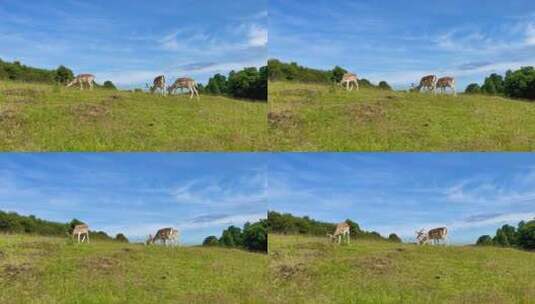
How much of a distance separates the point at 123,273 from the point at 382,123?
5.79 metres

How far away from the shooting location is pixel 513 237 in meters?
14.9

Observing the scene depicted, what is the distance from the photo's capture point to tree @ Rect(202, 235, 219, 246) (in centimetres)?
1435

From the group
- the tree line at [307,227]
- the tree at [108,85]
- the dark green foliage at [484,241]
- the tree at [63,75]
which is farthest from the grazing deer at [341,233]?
the tree at [63,75]

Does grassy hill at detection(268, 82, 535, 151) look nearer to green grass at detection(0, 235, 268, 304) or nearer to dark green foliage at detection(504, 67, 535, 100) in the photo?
dark green foliage at detection(504, 67, 535, 100)

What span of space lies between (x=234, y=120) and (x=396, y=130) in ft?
10.4

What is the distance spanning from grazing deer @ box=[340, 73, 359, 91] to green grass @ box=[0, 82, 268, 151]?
1720 mm

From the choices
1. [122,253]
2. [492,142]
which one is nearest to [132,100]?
[122,253]

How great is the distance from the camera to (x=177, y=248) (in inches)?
567

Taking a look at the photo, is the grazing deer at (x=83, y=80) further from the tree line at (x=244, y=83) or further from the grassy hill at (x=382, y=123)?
the grassy hill at (x=382, y=123)

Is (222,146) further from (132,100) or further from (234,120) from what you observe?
(132,100)

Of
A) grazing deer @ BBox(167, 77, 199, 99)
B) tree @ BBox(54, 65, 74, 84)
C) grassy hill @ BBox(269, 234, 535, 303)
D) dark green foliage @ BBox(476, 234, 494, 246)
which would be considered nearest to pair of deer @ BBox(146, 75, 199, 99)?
grazing deer @ BBox(167, 77, 199, 99)

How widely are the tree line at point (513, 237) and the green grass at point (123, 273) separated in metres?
4.56

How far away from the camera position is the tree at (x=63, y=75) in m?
14.8

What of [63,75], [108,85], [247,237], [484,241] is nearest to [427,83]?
[484,241]
